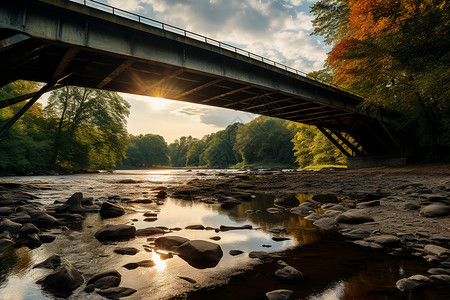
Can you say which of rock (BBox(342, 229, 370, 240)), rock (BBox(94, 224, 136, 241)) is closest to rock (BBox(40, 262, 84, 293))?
rock (BBox(94, 224, 136, 241))

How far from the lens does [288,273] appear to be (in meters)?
2.97

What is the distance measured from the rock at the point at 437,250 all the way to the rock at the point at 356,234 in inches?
40.7

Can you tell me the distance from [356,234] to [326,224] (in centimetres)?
78

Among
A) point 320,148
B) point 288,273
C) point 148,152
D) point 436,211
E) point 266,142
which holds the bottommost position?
point 288,273

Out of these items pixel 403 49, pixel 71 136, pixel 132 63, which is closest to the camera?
pixel 403 49

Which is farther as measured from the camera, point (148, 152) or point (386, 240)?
point (148, 152)

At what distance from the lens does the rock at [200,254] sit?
11.4 feet

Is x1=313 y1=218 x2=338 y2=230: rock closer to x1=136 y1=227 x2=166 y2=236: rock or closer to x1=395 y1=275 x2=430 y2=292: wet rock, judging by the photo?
x1=395 y1=275 x2=430 y2=292: wet rock

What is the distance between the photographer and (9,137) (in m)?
27.0

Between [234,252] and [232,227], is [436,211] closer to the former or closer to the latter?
[232,227]

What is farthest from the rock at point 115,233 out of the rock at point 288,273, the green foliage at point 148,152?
the green foliage at point 148,152

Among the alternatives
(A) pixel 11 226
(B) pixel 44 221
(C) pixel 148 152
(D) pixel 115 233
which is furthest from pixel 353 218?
(C) pixel 148 152

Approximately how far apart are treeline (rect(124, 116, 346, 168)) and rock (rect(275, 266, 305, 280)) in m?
43.5

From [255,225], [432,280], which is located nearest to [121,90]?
[255,225]
